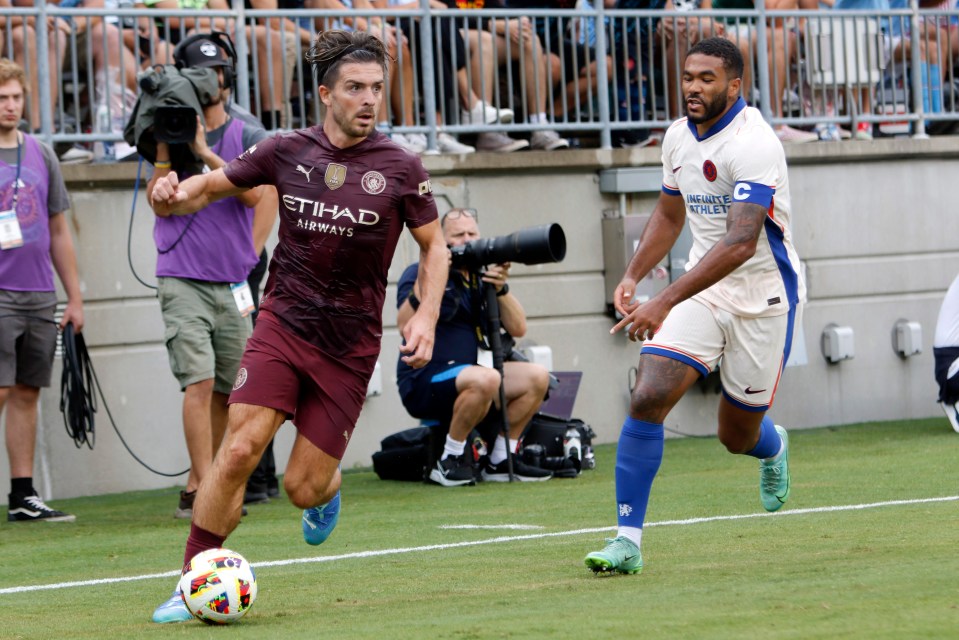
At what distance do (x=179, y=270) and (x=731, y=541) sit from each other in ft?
13.1

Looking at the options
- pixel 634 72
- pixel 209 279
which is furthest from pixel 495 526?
pixel 634 72

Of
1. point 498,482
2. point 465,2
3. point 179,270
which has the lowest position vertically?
point 498,482

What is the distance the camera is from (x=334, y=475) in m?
6.87

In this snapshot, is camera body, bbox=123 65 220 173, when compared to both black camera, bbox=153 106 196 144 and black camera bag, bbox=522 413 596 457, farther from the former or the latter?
black camera bag, bbox=522 413 596 457

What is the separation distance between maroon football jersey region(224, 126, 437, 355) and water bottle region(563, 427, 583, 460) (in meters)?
5.01

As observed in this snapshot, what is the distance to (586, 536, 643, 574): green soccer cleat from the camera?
6594 millimetres

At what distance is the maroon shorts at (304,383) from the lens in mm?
6406

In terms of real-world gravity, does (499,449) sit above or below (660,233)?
below

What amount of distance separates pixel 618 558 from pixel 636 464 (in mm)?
484

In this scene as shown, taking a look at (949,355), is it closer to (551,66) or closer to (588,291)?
(588,291)

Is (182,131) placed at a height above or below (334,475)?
above

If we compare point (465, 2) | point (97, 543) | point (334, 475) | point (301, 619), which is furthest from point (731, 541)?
point (465, 2)

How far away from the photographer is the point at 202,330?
977cm

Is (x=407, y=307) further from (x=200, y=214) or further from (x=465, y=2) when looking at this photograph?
(x=465, y=2)
